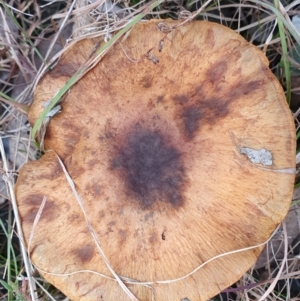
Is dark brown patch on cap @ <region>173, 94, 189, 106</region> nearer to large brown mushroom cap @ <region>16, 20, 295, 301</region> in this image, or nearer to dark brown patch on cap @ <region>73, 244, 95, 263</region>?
large brown mushroom cap @ <region>16, 20, 295, 301</region>

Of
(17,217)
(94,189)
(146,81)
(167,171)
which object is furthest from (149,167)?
(17,217)

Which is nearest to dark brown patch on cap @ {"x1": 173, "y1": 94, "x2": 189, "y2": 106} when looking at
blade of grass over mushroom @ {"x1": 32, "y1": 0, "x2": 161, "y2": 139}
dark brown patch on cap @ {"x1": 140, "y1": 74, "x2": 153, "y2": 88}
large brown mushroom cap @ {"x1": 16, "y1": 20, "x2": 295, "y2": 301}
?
large brown mushroom cap @ {"x1": 16, "y1": 20, "x2": 295, "y2": 301}

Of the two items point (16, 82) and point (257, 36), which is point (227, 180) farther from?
Answer: point (16, 82)

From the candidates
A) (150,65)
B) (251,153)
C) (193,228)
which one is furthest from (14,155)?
(251,153)

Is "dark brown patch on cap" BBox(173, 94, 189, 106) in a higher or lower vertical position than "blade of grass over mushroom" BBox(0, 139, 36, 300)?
higher

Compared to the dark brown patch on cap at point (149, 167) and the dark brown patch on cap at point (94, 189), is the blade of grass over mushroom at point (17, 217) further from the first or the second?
the dark brown patch on cap at point (149, 167)

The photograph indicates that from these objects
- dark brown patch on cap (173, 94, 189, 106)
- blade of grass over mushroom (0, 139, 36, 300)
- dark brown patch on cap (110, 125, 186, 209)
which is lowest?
blade of grass over mushroom (0, 139, 36, 300)

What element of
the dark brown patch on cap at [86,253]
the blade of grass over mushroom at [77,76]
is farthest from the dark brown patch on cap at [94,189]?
the blade of grass over mushroom at [77,76]

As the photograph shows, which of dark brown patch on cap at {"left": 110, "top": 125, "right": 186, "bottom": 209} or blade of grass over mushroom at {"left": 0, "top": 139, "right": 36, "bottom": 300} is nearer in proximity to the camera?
dark brown patch on cap at {"left": 110, "top": 125, "right": 186, "bottom": 209}
